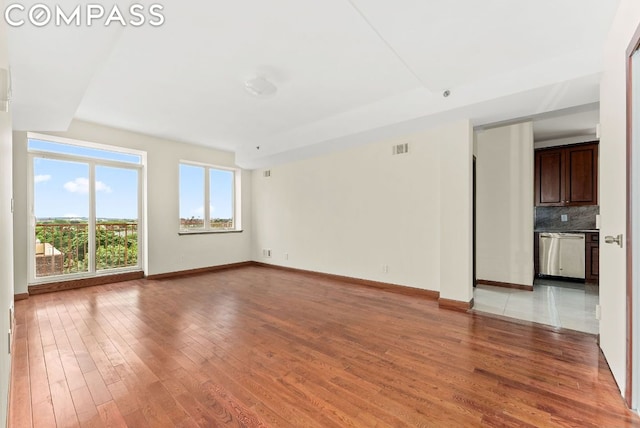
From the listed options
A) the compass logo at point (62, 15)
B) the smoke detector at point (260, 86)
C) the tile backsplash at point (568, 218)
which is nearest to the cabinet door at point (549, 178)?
the tile backsplash at point (568, 218)

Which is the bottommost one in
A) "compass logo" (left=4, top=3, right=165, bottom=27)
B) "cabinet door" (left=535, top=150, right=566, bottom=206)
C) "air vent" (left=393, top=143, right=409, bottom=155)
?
"cabinet door" (left=535, top=150, right=566, bottom=206)

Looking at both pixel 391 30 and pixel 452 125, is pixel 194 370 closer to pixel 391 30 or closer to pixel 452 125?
pixel 391 30

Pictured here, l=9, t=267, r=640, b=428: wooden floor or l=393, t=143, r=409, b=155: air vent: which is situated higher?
l=393, t=143, r=409, b=155: air vent

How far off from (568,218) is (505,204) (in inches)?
81.9

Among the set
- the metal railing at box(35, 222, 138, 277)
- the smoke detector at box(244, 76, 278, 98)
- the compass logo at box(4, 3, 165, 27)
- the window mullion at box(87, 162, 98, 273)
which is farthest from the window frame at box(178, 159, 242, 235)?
the compass logo at box(4, 3, 165, 27)

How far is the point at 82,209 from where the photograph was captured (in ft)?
Answer: 15.1

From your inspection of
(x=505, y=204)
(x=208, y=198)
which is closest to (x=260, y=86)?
(x=208, y=198)

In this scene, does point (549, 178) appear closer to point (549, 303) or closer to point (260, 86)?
point (549, 303)

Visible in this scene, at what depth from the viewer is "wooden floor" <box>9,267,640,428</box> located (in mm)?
1622

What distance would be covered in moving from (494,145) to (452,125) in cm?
156

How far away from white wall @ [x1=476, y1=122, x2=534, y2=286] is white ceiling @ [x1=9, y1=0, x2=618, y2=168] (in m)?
1.35

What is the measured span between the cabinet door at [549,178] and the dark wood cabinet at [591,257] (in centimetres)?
77

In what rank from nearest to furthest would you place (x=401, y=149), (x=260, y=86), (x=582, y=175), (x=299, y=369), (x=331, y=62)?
(x=299, y=369) < (x=331, y=62) < (x=260, y=86) < (x=401, y=149) < (x=582, y=175)

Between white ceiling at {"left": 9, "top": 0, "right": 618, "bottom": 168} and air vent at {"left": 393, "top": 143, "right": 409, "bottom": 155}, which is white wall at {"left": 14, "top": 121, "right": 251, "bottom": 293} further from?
air vent at {"left": 393, "top": 143, "right": 409, "bottom": 155}
